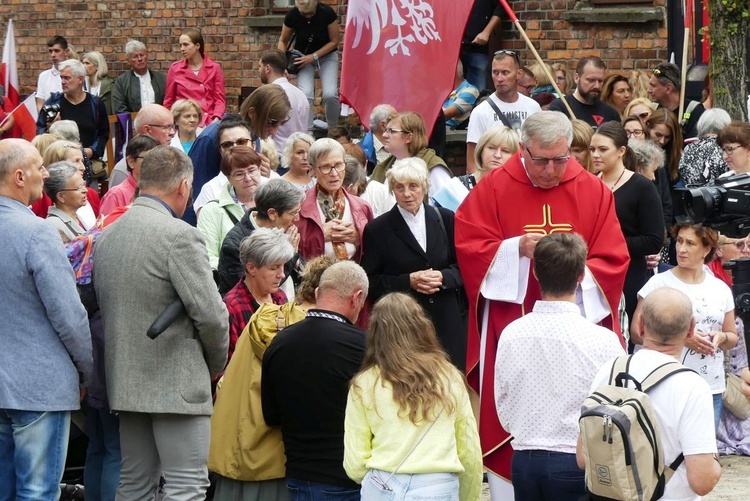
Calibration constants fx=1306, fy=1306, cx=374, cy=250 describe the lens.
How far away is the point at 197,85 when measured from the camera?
491 inches

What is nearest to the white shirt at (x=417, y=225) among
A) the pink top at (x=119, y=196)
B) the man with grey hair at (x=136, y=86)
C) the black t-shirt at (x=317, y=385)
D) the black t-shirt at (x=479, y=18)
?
the pink top at (x=119, y=196)

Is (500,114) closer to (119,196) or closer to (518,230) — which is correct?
(119,196)

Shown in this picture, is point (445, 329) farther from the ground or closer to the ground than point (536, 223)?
closer to the ground

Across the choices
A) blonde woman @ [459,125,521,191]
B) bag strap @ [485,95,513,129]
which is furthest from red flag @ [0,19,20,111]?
blonde woman @ [459,125,521,191]

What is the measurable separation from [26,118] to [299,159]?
3.60 meters

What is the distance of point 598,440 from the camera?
4211 millimetres

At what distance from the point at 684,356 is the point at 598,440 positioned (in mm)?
3631

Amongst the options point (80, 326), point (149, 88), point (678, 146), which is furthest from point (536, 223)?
point (149, 88)

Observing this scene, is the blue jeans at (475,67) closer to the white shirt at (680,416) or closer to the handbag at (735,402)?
the handbag at (735,402)

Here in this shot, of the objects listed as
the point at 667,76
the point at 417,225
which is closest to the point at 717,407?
the point at 417,225

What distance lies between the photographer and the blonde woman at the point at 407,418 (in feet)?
15.4

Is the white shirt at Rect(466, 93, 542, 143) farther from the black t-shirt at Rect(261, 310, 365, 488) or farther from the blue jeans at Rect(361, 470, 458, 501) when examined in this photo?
the blue jeans at Rect(361, 470, 458, 501)

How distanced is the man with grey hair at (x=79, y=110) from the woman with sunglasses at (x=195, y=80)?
80 centimetres

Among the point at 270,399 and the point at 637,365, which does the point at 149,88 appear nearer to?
the point at 270,399
